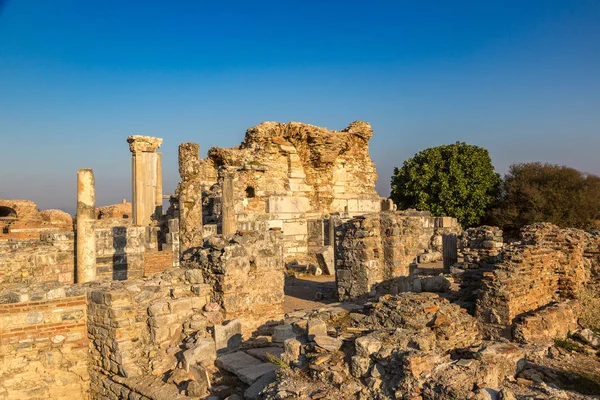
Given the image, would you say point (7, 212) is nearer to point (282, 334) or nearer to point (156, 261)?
point (156, 261)

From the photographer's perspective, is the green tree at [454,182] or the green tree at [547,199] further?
the green tree at [454,182]

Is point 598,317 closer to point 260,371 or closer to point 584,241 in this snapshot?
point 584,241

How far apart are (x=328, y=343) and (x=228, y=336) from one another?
7.12ft

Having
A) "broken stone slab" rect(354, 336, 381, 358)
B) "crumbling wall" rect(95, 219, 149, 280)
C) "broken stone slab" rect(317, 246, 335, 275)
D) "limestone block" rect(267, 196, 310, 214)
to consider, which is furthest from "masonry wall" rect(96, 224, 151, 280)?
"broken stone slab" rect(354, 336, 381, 358)

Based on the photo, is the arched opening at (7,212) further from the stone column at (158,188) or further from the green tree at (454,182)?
the green tree at (454,182)

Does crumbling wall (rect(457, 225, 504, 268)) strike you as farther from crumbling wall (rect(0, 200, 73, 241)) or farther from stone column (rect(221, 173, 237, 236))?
crumbling wall (rect(0, 200, 73, 241))

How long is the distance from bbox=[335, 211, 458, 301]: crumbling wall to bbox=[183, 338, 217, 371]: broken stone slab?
4568mm

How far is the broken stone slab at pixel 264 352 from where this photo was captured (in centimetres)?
609

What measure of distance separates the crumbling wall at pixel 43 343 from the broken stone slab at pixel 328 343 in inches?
154

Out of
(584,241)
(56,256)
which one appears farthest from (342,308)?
(56,256)

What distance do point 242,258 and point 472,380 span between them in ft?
14.1

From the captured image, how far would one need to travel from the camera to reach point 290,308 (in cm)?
1018

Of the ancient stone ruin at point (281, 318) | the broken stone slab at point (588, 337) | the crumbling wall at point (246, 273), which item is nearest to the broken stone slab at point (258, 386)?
the ancient stone ruin at point (281, 318)

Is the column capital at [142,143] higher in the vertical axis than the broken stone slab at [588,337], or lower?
higher
